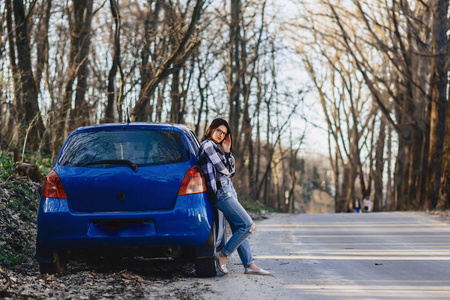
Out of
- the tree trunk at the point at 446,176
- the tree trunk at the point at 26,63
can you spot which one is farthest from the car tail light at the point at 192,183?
the tree trunk at the point at 446,176

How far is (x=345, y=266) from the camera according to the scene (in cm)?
740

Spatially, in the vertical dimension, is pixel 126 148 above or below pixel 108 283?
above

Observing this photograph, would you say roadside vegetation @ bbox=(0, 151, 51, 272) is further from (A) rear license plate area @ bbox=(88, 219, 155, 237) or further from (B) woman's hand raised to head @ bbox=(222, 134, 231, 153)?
(B) woman's hand raised to head @ bbox=(222, 134, 231, 153)

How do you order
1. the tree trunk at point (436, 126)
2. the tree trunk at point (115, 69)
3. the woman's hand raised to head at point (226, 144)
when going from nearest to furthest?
the woman's hand raised to head at point (226, 144), the tree trunk at point (115, 69), the tree trunk at point (436, 126)

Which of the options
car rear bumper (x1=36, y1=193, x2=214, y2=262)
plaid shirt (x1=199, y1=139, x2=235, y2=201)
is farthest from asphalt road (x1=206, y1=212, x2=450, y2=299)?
plaid shirt (x1=199, y1=139, x2=235, y2=201)

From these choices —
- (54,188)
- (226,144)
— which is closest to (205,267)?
(226,144)

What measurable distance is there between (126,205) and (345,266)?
301 cm

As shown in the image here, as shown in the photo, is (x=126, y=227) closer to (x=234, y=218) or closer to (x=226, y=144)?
(x=234, y=218)

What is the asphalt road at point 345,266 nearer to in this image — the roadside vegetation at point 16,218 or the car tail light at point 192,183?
the car tail light at point 192,183

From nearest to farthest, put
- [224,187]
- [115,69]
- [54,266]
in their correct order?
[54,266]
[224,187]
[115,69]

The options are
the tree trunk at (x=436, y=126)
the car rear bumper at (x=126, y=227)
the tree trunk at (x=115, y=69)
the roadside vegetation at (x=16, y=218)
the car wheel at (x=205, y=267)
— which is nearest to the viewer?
the car rear bumper at (x=126, y=227)

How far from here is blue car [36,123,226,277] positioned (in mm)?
6020

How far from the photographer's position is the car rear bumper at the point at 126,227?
600 centimetres

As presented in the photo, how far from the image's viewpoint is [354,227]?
13.4 m
